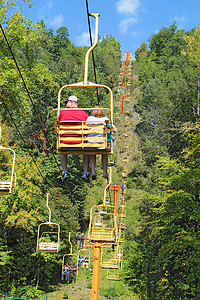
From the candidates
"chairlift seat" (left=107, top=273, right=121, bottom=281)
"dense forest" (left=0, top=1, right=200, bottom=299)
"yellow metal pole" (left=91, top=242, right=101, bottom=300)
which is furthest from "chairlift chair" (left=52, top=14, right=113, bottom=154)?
"chairlift seat" (left=107, top=273, right=121, bottom=281)

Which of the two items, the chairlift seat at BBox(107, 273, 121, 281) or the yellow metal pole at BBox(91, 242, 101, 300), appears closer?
the yellow metal pole at BBox(91, 242, 101, 300)

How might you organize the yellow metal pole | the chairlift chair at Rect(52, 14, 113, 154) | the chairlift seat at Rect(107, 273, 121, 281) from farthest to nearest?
the chairlift seat at Rect(107, 273, 121, 281)
the yellow metal pole
the chairlift chair at Rect(52, 14, 113, 154)

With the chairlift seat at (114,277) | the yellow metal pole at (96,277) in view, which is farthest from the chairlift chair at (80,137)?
the chairlift seat at (114,277)

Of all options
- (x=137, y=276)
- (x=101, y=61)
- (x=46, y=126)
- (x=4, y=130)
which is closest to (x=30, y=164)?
(x=4, y=130)

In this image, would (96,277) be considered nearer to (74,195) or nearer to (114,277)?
(114,277)

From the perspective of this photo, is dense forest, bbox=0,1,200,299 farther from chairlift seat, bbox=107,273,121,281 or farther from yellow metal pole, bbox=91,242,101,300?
yellow metal pole, bbox=91,242,101,300

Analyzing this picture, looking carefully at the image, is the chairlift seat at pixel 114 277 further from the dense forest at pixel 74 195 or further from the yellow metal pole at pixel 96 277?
the yellow metal pole at pixel 96 277

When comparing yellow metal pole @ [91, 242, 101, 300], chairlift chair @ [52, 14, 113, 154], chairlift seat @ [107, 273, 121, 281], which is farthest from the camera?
chairlift seat @ [107, 273, 121, 281]

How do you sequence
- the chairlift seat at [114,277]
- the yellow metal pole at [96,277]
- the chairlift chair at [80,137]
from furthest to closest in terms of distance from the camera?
the chairlift seat at [114,277] → the yellow metal pole at [96,277] → the chairlift chair at [80,137]

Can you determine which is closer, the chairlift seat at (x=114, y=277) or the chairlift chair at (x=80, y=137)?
the chairlift chair at (x=80, y=137)

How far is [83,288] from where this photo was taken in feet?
84.4

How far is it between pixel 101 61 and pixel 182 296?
60.6 metres

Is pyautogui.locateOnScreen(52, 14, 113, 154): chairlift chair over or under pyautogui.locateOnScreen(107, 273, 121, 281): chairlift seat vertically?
over

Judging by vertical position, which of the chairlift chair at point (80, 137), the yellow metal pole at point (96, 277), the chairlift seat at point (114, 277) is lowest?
the chairlift seat at point (114, 277)
